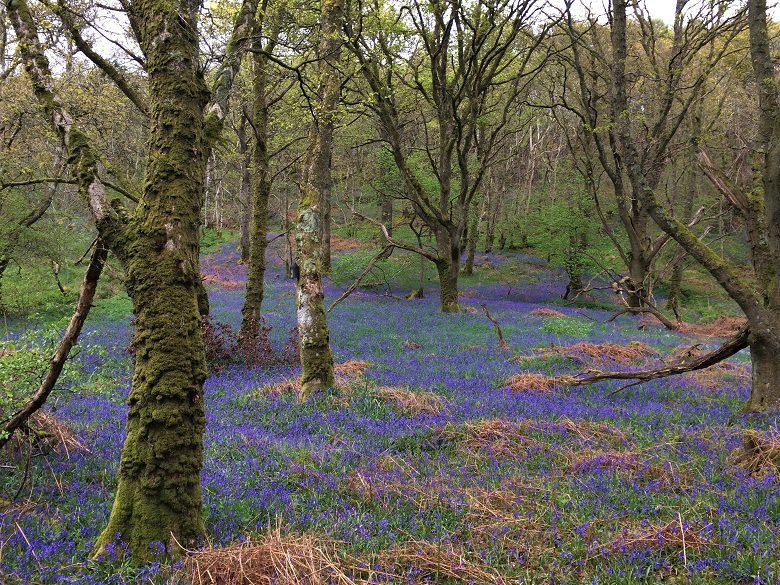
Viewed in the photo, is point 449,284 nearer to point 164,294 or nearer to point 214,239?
point 164,294

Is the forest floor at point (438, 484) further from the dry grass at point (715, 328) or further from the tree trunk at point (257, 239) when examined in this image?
the dry grass at point (715, 328)

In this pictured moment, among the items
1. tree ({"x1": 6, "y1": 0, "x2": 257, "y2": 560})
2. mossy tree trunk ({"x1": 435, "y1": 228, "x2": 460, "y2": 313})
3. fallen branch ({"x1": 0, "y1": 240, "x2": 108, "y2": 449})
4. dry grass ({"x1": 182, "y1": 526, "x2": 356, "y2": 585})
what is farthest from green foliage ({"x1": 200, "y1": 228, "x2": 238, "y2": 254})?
dry grass ({"x1": 182, "y1": 526, "x2": 356, "y2": 585})

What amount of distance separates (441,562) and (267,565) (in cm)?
116

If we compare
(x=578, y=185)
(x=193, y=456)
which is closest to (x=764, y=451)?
(x=193, y=456)

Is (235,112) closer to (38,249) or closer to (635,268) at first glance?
(38,249)

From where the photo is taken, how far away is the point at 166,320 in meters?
3.23

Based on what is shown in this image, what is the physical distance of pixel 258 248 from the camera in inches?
484

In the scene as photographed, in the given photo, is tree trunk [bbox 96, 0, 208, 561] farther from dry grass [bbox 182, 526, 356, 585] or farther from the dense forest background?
dry grass [bbox 182, 526, 356, 585]

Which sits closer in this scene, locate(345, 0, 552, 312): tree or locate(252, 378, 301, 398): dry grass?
locate(252, 378, 301, 398): dry grass

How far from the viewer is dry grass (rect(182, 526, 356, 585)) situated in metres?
2.91

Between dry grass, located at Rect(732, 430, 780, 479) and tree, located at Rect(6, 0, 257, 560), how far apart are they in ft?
16.8

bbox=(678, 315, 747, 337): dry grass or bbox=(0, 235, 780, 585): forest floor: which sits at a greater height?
bbox=(0, 235, 780, 585): forest floor

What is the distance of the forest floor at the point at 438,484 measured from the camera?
3.18 meters

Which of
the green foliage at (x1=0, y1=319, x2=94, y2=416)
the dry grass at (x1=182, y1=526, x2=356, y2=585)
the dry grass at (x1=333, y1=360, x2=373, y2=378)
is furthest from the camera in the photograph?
the dry grass at (x1=333, y1=360, x2=373, y2=378)
